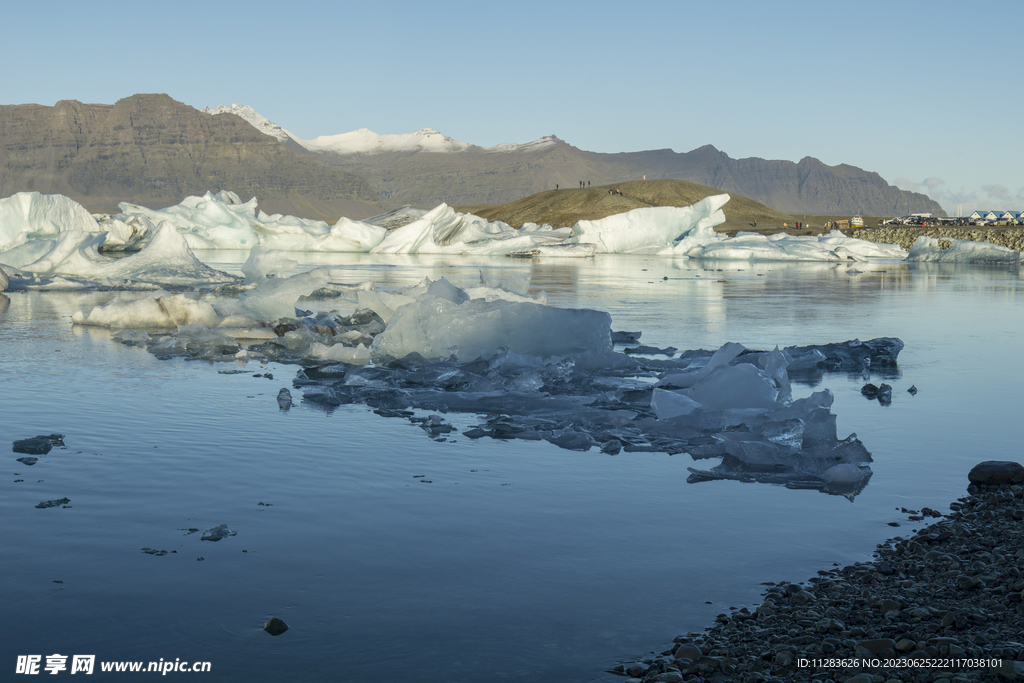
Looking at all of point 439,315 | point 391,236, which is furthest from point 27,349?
point 391,236

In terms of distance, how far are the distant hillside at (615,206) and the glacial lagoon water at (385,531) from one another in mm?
94093

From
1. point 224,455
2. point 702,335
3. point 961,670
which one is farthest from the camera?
point 702,335

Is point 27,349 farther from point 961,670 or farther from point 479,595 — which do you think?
point 961,670

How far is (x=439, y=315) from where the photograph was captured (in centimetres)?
895

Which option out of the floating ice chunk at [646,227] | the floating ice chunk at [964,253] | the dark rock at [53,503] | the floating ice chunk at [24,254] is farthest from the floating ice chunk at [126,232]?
the floating ice chunk at [964,253]

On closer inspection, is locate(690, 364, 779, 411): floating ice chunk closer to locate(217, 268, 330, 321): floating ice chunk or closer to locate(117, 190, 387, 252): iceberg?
locate(217, 268, 330, 321): floating ice chunk

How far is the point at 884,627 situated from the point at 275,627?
198 centimetres

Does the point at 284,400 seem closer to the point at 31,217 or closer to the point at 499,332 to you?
the point at 499,332

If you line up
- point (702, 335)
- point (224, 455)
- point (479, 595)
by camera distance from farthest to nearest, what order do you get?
point (702, 335)
point (224, 455)
point (479, 595)

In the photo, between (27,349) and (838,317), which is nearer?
(27,349)

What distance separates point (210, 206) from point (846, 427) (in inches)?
1817

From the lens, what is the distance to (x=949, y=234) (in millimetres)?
66312

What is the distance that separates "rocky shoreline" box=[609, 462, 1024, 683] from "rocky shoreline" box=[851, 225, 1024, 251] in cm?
6254

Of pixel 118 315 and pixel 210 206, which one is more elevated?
pixel 210 206
